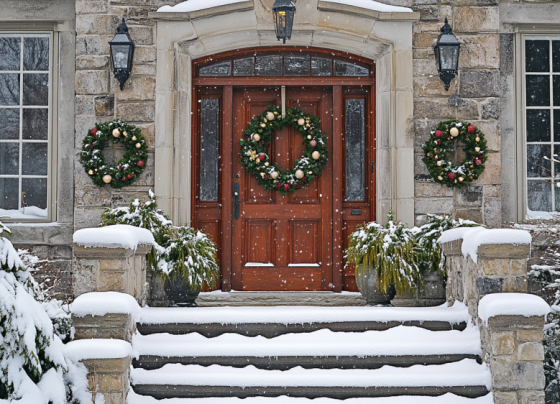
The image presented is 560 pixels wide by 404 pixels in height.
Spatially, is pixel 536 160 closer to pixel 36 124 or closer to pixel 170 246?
pixel 170 246

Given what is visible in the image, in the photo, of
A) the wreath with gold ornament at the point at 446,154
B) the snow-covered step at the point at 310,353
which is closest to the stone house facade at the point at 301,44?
the wreath with gold ornament at the point at 446,154

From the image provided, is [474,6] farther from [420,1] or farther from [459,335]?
[459,335]

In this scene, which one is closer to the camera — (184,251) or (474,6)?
(184,251)

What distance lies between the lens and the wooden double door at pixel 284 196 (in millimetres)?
6520

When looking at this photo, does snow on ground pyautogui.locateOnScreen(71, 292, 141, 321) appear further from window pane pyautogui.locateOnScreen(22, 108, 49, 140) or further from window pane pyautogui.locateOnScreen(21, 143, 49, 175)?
window pane pyautogui.locateOnScreen(22, 108, 49, 140)

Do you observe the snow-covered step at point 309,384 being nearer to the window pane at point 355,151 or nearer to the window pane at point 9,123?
the window pane at point 355,151

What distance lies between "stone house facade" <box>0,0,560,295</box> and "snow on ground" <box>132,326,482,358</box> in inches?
66.4

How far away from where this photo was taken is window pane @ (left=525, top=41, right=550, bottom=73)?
21.2 ft

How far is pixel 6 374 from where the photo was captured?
3400mm

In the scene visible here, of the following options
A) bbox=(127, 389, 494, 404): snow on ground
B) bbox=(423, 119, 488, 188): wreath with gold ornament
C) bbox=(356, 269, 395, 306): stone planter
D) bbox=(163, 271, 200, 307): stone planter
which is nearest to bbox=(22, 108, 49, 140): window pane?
bbox=(163, 271, 200, 307): stone planter

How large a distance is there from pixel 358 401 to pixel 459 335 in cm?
104

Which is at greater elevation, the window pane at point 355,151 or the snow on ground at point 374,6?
the snow on ground at point 374,6

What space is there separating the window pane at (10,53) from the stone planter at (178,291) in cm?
299

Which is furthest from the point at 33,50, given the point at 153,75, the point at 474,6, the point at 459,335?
the point at 459,335
